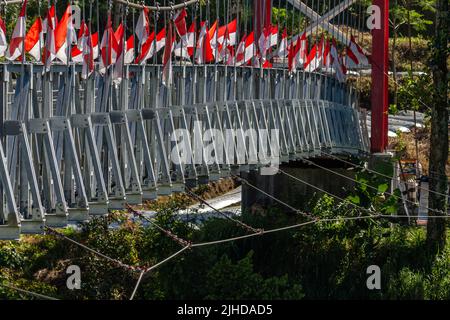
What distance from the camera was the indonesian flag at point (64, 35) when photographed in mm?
18844

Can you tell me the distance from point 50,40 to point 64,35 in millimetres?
477

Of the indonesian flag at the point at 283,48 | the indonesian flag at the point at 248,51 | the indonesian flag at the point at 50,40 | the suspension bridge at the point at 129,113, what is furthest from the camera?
the indonesian flag at the point at 283,48

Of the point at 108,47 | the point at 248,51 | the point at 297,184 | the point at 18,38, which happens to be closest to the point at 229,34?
the point at 248,51

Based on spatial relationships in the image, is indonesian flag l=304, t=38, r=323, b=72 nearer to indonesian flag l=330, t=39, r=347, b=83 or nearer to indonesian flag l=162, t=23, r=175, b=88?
indonesian flag l=330, t=39, r=347, b=83

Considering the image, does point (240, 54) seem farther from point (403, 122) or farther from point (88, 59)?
point (403, 122)

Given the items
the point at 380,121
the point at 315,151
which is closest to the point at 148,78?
the point at 315,151

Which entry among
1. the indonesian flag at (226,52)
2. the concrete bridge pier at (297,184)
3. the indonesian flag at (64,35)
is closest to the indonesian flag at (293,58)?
the indonesian flag at (226,52)

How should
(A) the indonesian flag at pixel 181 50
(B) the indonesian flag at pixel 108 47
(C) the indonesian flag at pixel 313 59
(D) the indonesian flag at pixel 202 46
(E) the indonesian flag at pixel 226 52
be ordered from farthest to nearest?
(C) the indonesian flag at pixel 313 59 < (E) the indonesian flag at pixel 226 52 < (D) the indonesian flag at pixel 202 46 < (A) the indonesian flag at pixel 181 50 < (B) the indonesian flag at pixel 108 47

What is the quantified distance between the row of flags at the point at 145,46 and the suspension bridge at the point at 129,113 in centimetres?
3

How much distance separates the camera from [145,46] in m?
21.9

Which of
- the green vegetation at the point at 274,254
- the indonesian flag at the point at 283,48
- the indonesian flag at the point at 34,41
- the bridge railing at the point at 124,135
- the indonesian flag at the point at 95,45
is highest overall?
the indonesian flag at the point at 34,41

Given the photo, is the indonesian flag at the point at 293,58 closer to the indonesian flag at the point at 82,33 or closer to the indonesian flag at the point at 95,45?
the indonesian flag at the point at 95,45

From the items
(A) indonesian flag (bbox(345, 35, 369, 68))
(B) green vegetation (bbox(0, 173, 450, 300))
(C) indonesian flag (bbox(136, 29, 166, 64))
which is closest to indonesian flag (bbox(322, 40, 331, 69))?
(A) indonesian flag (bbox(345, 35, 369, 68))
